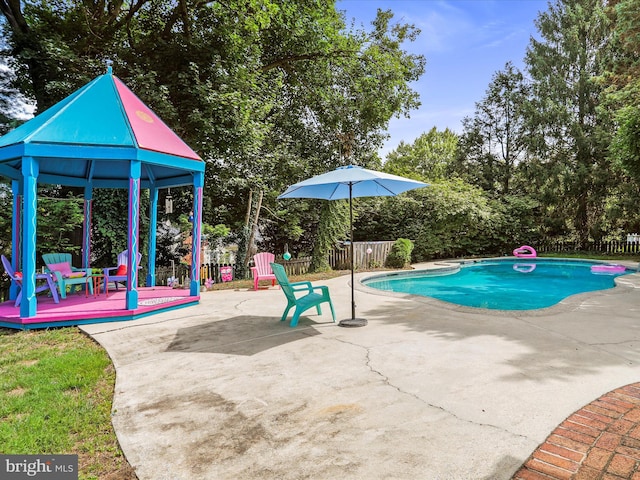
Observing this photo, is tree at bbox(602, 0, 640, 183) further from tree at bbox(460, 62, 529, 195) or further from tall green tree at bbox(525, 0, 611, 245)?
tree at bbox(460, 62, 529, 195)

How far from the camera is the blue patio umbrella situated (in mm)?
5371

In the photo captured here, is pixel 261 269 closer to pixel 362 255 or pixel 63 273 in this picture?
pixel 63 273

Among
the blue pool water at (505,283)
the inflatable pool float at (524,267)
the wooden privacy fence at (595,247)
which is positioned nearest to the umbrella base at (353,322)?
the blue pool water at (505,283)

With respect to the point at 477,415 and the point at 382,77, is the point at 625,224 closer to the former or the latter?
the point at 382,77

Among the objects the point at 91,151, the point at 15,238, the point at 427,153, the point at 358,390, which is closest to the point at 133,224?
the point at 91,151

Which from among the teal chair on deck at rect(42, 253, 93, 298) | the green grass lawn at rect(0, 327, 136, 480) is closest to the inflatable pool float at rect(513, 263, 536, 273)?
the teal chair on deck at rect(42, 253, 93, 298)

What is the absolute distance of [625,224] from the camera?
20.6 meters

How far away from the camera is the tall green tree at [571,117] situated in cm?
2100

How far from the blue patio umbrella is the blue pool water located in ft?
13.7

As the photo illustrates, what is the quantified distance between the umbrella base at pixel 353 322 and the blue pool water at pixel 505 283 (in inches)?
172

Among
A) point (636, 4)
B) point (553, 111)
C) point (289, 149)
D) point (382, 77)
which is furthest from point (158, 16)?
point (553, 111)

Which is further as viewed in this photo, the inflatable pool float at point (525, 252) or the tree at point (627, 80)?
the inflatable pool float at point (525, 252)

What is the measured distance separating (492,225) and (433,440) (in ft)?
62.4

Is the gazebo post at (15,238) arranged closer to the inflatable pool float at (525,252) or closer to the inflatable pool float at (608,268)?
the inflatable pool float at (608,268)
